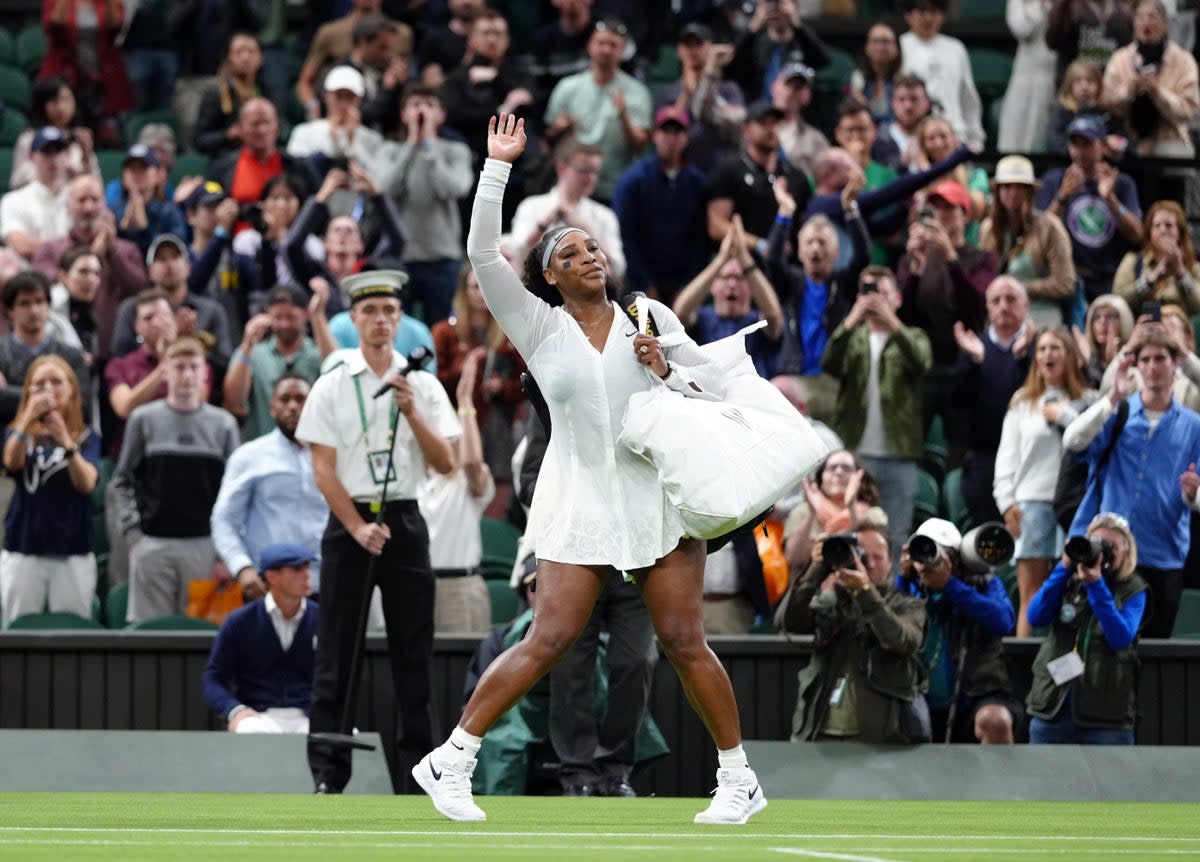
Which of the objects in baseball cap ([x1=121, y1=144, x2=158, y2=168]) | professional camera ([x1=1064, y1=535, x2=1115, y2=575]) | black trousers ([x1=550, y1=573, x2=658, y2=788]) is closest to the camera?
black trousers ([x1=550, y1=573, x2=658, y2=788])

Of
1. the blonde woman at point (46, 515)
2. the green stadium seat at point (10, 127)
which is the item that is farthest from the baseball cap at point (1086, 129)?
the green stadium seat at point (10, 127)

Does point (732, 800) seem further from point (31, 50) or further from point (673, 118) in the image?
point (31, 50)

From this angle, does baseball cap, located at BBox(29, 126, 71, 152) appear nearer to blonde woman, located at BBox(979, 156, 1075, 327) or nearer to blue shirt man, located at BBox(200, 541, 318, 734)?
blue shirt man, located at BBox(200, 541, 318, 734)

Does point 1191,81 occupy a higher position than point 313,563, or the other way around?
point 1191,81

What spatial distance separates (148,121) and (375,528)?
755 cm

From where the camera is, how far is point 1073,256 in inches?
534

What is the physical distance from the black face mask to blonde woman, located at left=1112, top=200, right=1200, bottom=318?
6.40ft

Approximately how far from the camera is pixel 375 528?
29.5 ft

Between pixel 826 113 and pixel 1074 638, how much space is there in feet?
24.2

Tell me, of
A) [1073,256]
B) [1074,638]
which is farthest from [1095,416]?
[1073,256]

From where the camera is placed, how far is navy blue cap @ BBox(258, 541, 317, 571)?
9844mm

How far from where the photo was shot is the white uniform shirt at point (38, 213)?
43.9 feet

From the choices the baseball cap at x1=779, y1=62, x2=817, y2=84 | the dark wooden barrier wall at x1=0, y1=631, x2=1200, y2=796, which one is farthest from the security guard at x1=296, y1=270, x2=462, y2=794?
the baseball cap at x1=779, y1=62, x2=817, y2=84

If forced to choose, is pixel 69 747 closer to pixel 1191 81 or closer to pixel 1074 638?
pixel 1074 638
